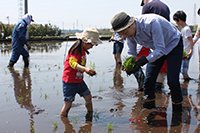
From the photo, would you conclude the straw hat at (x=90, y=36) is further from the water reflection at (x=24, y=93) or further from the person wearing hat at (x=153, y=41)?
the water reflection at (x=24, y=93)

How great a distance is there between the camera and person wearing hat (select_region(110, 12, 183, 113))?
10.4 feet

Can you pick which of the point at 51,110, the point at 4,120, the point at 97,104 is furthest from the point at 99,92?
the point at 4,120

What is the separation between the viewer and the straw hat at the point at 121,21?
10.2 ft

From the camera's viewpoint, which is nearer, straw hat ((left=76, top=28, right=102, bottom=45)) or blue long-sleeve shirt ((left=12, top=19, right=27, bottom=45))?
straw hat ((left=76, top=28, right=102, bottom=45))

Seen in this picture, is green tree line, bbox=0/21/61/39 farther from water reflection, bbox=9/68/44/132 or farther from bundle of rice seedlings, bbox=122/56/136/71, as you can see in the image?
bundle of rice seedlings, bbox=122/56/136/71

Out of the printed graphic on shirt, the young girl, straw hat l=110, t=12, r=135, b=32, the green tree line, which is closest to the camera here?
straw hat l=110, t=12, r=135, b=32

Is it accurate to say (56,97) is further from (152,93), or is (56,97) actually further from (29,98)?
(152,93)

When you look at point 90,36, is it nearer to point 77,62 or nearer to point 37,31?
point 77,62

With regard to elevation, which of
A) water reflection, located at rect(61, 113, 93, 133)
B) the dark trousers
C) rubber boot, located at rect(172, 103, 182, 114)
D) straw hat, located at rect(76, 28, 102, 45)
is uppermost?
straw hat, located at rect(76, 28, 102, 45)

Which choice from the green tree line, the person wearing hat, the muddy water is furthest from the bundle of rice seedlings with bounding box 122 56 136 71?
the green tree line

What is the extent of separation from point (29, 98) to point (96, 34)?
82.9 inches

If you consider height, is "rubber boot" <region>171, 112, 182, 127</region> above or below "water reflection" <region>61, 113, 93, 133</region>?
A: above

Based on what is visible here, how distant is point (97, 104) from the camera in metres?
4.32

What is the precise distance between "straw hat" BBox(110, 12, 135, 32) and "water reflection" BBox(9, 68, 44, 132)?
6.12ft
